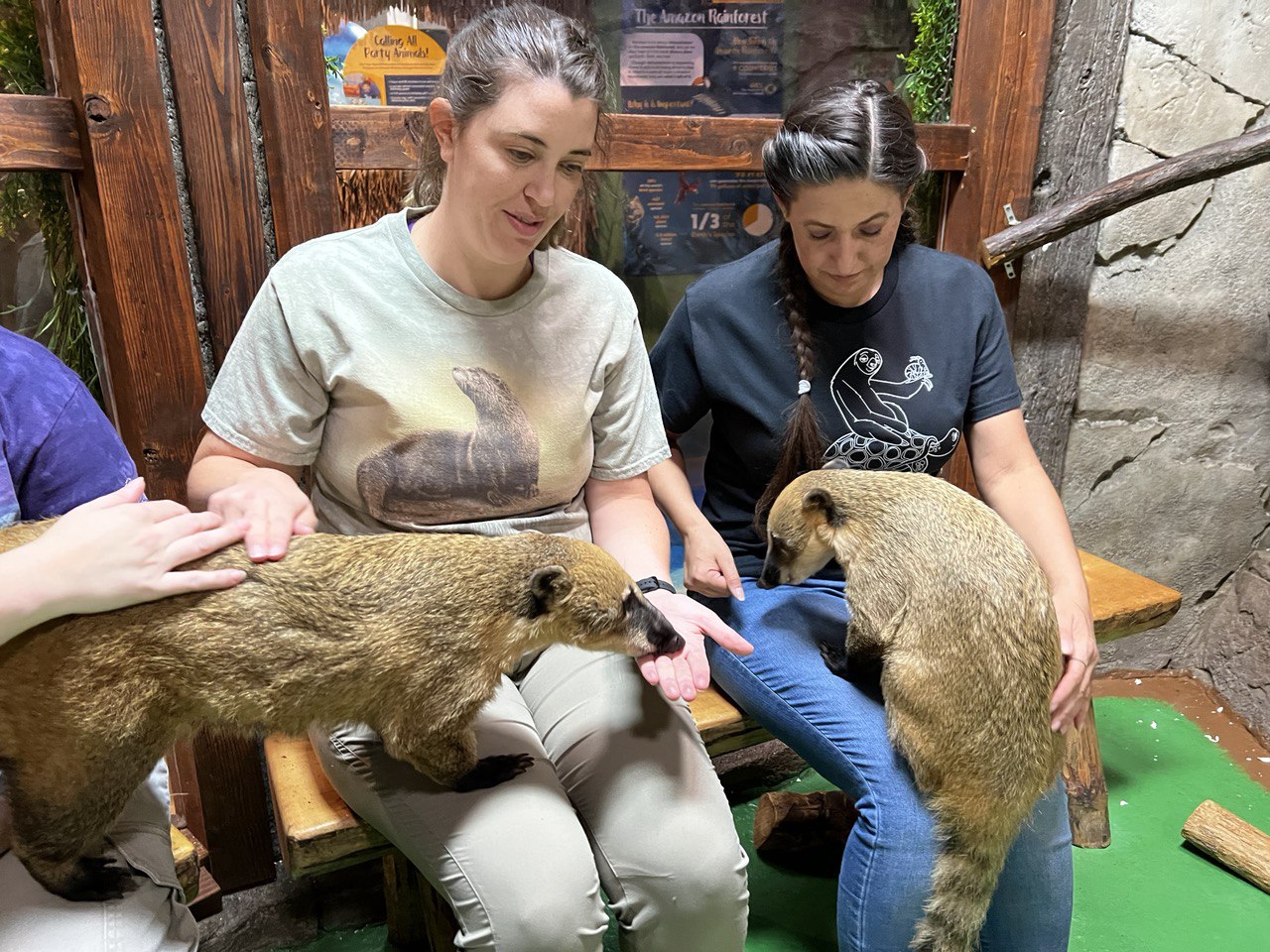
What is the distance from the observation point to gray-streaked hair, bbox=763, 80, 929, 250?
2.18 metres

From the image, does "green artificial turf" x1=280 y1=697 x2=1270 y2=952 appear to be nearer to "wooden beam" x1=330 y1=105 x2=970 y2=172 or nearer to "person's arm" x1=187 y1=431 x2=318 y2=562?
"person's arm" x1=187 y1=431 x2=318 y2=562

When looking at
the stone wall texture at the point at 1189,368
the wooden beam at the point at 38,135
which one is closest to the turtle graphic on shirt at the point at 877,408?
the stone wall texture at the point at 1189,368

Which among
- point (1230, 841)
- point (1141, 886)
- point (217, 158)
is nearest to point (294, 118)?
point (217, 158)

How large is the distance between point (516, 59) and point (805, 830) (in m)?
2.39

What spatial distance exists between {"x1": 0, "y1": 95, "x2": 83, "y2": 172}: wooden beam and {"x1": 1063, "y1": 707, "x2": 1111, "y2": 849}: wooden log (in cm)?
330

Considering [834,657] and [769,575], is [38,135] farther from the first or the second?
[834,657]

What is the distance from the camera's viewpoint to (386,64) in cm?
260

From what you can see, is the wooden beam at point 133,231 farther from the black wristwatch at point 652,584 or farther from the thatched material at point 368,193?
the black wristwatch at point 652,584

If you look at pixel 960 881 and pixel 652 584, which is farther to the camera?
pixel 652 584

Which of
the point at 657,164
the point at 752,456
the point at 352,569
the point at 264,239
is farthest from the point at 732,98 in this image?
the point at 352,569

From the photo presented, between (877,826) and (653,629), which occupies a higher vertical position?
(653,629)

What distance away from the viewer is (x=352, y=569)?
1756mm

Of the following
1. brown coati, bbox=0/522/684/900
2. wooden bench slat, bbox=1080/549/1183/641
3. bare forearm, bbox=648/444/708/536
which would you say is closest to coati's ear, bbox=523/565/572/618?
brown coati, bbox=0/522/684/900

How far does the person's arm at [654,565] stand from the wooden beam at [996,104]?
1.80 metres
